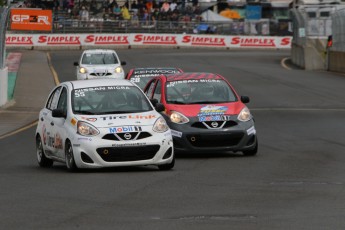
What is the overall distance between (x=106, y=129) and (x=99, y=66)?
2553 centimetres

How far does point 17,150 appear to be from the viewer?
19.7 metres

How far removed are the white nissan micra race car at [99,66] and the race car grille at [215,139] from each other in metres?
22.0

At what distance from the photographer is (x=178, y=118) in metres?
17.2

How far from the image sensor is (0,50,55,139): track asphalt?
88.9 ft

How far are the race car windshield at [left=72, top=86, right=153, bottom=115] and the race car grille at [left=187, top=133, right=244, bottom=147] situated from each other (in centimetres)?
177

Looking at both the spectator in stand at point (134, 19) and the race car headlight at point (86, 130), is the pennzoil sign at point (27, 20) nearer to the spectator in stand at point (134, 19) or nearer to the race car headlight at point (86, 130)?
the race car headlight at point (86, 130)

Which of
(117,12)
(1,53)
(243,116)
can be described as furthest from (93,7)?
(243,116)

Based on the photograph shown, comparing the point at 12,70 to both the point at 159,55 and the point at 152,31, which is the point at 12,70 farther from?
the point at 152,31

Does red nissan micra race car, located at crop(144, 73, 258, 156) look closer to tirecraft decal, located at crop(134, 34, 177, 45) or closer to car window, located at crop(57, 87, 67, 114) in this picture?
car window, located at crop(57, 87, 67, 114)

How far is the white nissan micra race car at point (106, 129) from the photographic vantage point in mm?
14352

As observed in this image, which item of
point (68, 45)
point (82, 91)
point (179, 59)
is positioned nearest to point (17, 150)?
point (82, 91)

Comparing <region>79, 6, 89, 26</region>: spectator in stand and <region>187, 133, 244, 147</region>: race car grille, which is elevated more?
<region>187, 133, 244, 147</region>: race car grille

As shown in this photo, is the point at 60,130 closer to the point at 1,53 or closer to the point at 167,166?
the point at 167,166

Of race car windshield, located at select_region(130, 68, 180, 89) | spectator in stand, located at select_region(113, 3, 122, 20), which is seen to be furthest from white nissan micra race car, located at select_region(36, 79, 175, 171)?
spectator in stand, located at select_region(113, 3, 122, 20)
